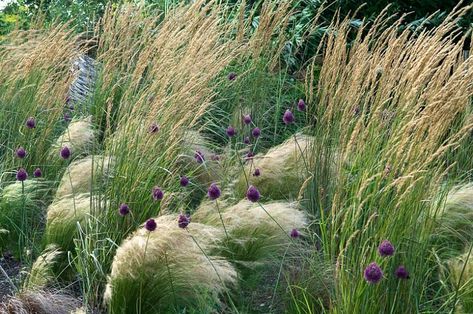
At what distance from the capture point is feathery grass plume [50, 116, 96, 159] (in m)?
4.59

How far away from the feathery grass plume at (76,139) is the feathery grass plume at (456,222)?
73.6 inches

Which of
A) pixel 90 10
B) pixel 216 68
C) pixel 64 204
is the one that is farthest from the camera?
pixel 90 10

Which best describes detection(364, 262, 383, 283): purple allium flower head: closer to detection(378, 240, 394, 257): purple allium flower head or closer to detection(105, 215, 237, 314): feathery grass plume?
detection(378, 240, 394, 257): purple allium flower head

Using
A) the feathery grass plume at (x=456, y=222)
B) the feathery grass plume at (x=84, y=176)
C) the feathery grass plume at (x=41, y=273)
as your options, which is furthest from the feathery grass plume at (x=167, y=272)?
the feathery grass plume at (x=456, y=222)

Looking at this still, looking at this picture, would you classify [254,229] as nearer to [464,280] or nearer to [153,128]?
[153,128]

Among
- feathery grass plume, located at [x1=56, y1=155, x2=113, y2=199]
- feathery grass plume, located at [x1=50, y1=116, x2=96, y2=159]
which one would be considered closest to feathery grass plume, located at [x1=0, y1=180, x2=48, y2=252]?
feathery grass plume, located at [x1=56, y1=155, x2=113, y2=199]

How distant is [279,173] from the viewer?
4375 mm

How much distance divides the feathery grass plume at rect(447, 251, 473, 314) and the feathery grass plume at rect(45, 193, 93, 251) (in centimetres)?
169

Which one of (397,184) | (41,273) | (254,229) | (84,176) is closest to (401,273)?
(397,184)

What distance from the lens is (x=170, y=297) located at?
11.2 ft

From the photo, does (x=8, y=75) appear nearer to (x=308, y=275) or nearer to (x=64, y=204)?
(x=64, y=204)

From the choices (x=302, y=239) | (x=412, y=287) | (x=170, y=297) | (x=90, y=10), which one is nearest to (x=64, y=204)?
(x=170, y=297)

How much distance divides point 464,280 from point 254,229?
37.3 inches

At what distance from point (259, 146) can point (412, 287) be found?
Answer: 2543 millimetres
